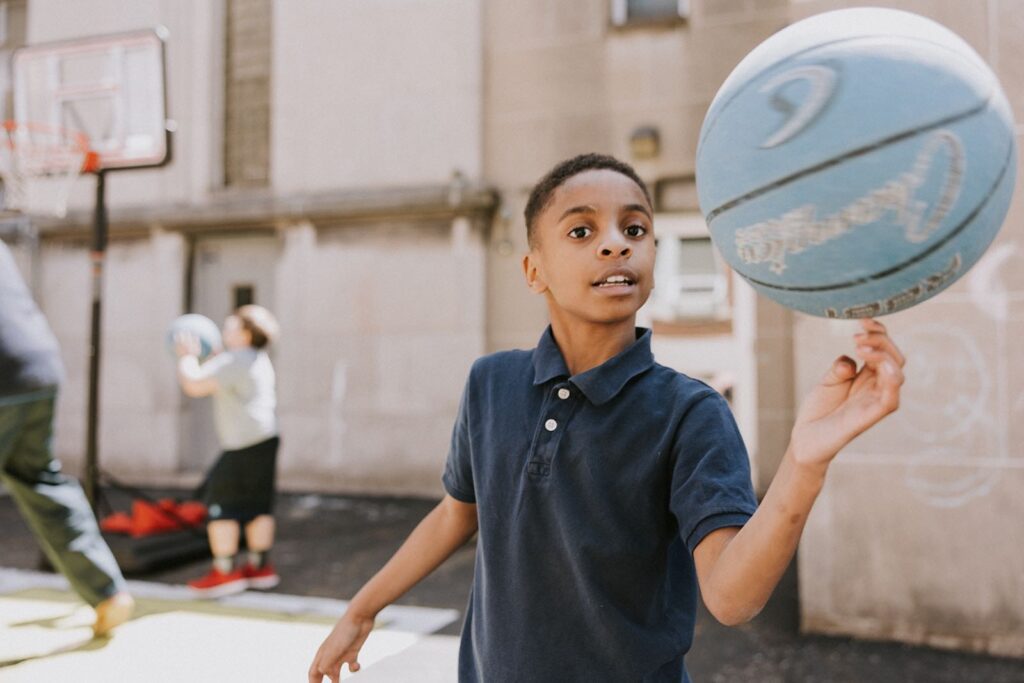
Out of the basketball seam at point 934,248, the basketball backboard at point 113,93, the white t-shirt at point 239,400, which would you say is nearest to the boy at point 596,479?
the basketball seam at point 934,248

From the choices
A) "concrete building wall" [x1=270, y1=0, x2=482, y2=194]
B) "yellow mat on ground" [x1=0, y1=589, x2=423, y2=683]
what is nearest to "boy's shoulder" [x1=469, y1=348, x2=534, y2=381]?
"yellow mat on ground" [x1=0, y1=589, x2=423, y2=683]

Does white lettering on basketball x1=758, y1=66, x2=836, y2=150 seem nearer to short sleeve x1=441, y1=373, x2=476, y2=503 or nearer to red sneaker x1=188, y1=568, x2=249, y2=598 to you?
short sleeve x1=441, y1=373, x2=476, y2=503

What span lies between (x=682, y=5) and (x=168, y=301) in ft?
21.4

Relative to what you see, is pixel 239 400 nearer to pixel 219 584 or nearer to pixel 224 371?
pixel 224 371

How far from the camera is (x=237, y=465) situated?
213 inches

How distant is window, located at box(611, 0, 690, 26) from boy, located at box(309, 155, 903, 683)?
287 inches

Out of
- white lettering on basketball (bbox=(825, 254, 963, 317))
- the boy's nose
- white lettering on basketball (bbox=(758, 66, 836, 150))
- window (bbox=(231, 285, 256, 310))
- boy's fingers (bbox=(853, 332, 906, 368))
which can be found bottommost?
boy's fingers (bbox=(853, 332, 906, 368))

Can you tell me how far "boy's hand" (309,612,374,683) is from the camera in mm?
1905

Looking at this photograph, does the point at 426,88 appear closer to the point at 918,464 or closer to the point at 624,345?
the point at 918,464

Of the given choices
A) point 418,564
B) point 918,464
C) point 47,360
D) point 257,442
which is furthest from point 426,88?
point 418,564

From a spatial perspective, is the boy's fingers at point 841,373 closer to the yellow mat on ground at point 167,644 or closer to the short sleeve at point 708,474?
the short sleeve at point 708,474

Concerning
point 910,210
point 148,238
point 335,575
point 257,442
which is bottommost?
point 335,575

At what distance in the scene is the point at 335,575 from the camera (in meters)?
5.83

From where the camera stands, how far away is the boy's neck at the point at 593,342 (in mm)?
1799
